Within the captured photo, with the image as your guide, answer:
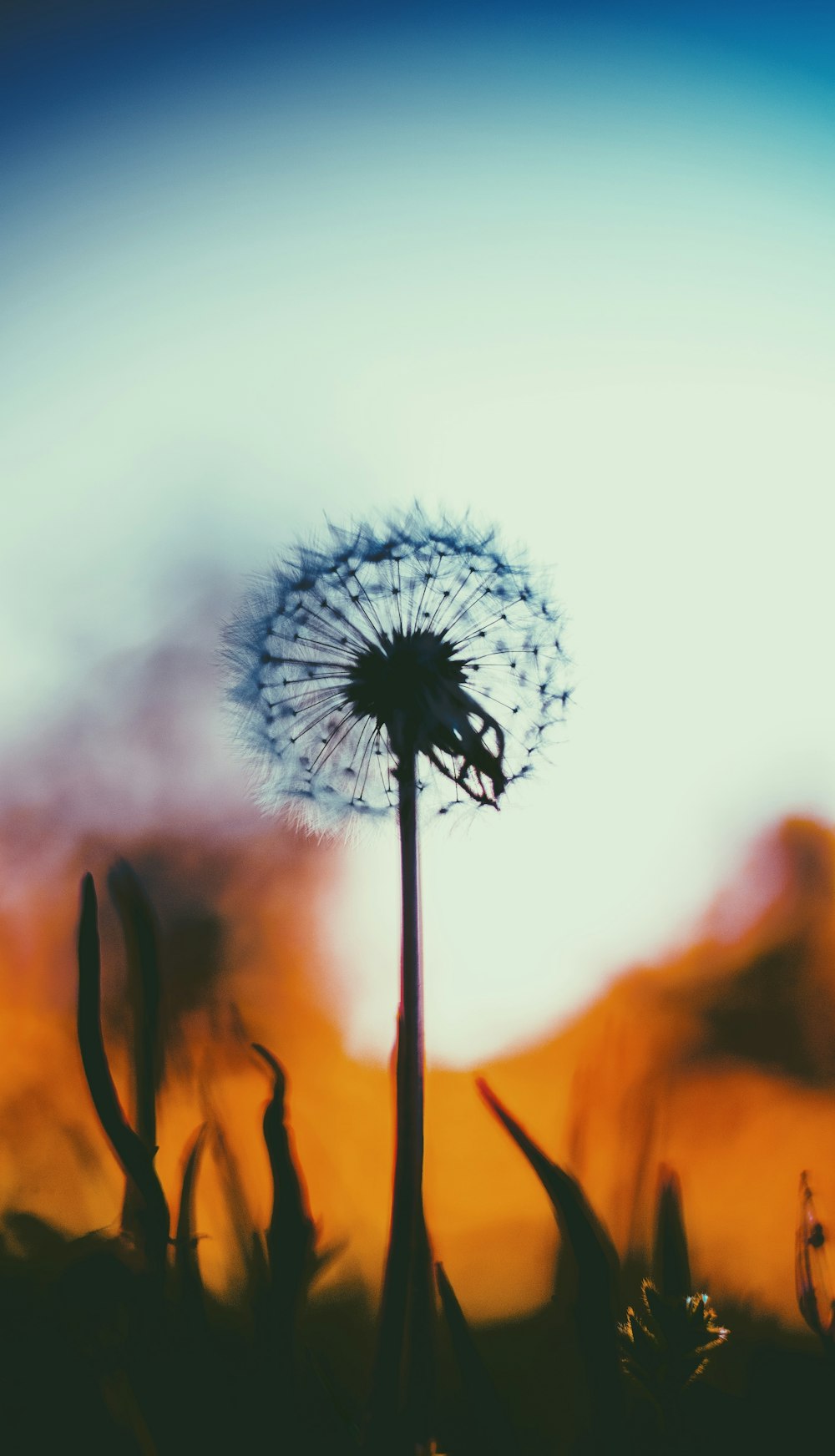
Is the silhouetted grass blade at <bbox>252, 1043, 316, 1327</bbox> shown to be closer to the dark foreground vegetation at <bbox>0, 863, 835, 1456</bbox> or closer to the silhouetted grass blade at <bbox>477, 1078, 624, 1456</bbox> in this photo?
the dark foreground vegetation at <bbox>0, 863, 835, 1456</bbox>

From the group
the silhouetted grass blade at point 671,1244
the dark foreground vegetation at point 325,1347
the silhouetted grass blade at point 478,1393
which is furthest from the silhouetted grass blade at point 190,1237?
the silhouetted grass blade at point 671,1244

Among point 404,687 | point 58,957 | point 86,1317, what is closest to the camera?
point 86,1317

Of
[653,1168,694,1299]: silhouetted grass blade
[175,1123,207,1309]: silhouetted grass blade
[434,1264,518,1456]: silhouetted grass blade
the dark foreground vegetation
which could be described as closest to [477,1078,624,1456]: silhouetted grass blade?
the dark foreground vegetation

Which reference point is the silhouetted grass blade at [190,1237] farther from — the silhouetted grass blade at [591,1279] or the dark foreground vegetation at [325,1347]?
the silhouetted grass blade at [591,1279]

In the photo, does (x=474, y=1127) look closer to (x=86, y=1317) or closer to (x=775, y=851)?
(x=86, y=1317)

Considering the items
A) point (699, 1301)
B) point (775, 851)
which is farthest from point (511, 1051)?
point (775, 851)
